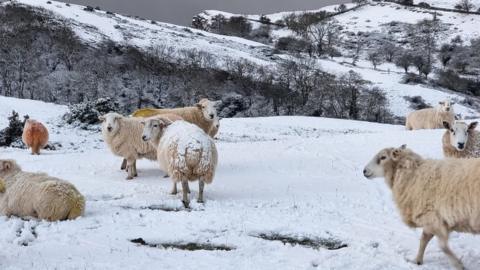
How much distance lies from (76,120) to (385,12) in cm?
10992

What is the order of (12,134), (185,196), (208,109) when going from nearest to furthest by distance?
(185,196) → (208,109) → (12,134)

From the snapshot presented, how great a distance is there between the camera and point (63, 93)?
5694 cm

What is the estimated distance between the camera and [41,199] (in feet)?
29.9

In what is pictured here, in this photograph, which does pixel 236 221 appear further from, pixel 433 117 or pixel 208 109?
pixel 433 117

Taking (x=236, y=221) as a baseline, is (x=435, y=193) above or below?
above

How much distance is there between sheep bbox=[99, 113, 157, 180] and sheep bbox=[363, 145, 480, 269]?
7173 millimetres

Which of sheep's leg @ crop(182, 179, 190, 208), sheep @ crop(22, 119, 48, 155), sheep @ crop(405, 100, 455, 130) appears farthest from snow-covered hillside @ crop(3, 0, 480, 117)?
sheep's leg @ crop(182, 179, 190, 208)

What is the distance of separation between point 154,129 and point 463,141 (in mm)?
7506

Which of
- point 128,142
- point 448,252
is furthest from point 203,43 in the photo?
point 448,252

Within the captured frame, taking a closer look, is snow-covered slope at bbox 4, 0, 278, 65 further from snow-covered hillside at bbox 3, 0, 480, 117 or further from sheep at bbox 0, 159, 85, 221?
sheep at bbox 0, 159, 85, 221

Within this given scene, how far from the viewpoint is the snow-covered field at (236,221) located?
7320mm

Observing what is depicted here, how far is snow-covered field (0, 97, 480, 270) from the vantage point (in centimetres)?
732

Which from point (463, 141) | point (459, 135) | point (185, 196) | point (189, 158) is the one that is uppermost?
point (459, 135)

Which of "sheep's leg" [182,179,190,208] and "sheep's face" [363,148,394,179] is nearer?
"sheep's face" [363,148,394,179]
